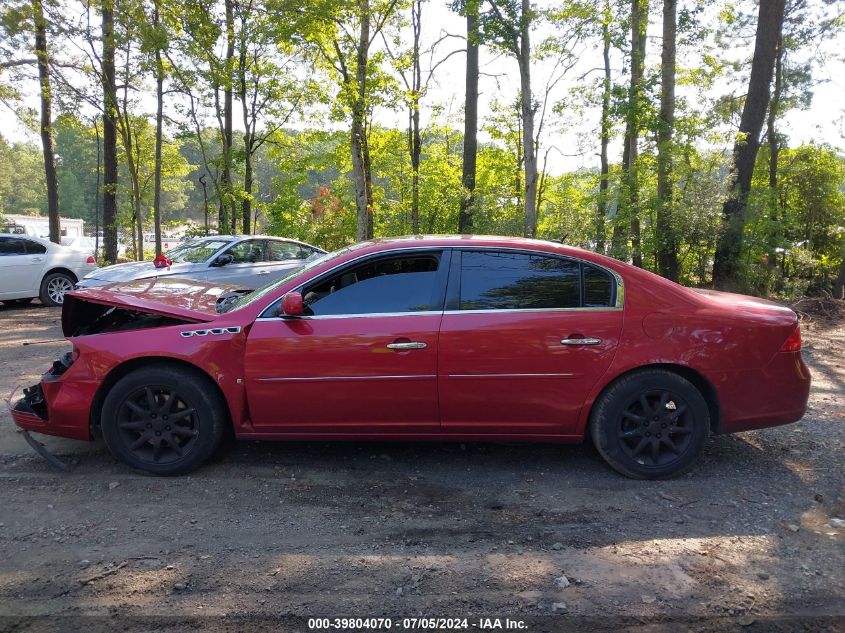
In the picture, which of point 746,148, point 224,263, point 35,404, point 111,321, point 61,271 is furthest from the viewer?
point 746,148

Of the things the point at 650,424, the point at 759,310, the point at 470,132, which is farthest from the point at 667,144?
the point at 650,424

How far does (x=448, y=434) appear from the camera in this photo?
3.88 metres

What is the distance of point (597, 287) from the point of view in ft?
12.8

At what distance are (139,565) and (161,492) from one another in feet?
2.75

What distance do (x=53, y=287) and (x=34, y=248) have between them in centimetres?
86

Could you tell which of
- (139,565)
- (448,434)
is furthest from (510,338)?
(139,565)

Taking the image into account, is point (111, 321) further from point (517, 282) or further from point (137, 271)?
point (137, 271)

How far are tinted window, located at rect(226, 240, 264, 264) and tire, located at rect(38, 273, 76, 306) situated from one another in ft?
13.6

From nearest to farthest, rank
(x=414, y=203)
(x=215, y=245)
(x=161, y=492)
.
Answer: (x=161, y=492) → (x=215, y=245) → (x=414, y=203)

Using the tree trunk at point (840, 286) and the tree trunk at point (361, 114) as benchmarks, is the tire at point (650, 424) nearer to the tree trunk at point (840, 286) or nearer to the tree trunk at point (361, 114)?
the tree trunk at point (361, 114)

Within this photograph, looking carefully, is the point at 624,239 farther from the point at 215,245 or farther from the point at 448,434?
the point at 448,434

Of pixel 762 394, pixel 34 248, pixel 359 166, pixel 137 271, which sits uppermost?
pixel 359 166

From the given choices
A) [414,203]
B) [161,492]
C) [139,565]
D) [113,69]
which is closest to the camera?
[139,565]

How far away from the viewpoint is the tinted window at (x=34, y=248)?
38.6 ft
